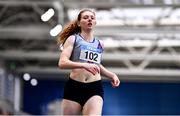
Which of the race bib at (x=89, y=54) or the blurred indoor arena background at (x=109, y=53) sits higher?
the blurred indoor arena background at (x=109, y=53)

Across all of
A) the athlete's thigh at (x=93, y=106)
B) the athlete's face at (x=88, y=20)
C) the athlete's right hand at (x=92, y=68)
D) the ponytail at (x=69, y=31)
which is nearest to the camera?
the athlete's right hand at (x=92, y=68)

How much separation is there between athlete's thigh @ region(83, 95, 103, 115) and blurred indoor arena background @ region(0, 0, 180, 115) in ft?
38.5

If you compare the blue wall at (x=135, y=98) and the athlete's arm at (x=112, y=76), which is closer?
the athlete's arm at (x=112, y=76)

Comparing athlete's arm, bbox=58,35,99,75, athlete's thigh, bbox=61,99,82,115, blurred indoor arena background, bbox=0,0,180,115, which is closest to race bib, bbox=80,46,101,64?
athlete's arm, bbox=58,35,99,75

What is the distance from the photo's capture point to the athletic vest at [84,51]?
157 inches

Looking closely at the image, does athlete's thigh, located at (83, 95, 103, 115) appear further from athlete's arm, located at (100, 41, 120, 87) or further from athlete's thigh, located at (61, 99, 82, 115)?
athlete's arm, located at (100, 41, 120, 87)

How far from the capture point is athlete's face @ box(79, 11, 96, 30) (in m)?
4.05

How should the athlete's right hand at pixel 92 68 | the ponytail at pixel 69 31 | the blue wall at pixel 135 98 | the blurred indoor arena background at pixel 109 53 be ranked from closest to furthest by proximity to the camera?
the athlete's right hand at pixel 92 68 → the ponytail at pixel 69 31 → the blurred indoor arena background at pixel 109 53 → the blue wall at pixel 135 98

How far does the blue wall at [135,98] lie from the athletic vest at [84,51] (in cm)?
2168

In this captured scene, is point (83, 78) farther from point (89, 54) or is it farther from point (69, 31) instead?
point (69, 31)

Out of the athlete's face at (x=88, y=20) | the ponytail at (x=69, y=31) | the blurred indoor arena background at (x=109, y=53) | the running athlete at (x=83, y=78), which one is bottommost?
the running athlete at (x=83, y=78)

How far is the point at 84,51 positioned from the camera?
3.99 metres

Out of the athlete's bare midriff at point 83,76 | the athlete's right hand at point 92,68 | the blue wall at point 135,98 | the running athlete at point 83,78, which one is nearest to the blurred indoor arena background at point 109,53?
the blue wall at point 135,98

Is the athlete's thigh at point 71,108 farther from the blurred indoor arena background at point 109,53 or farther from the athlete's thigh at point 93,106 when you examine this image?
the blurred indoor arena background at point 109,53
